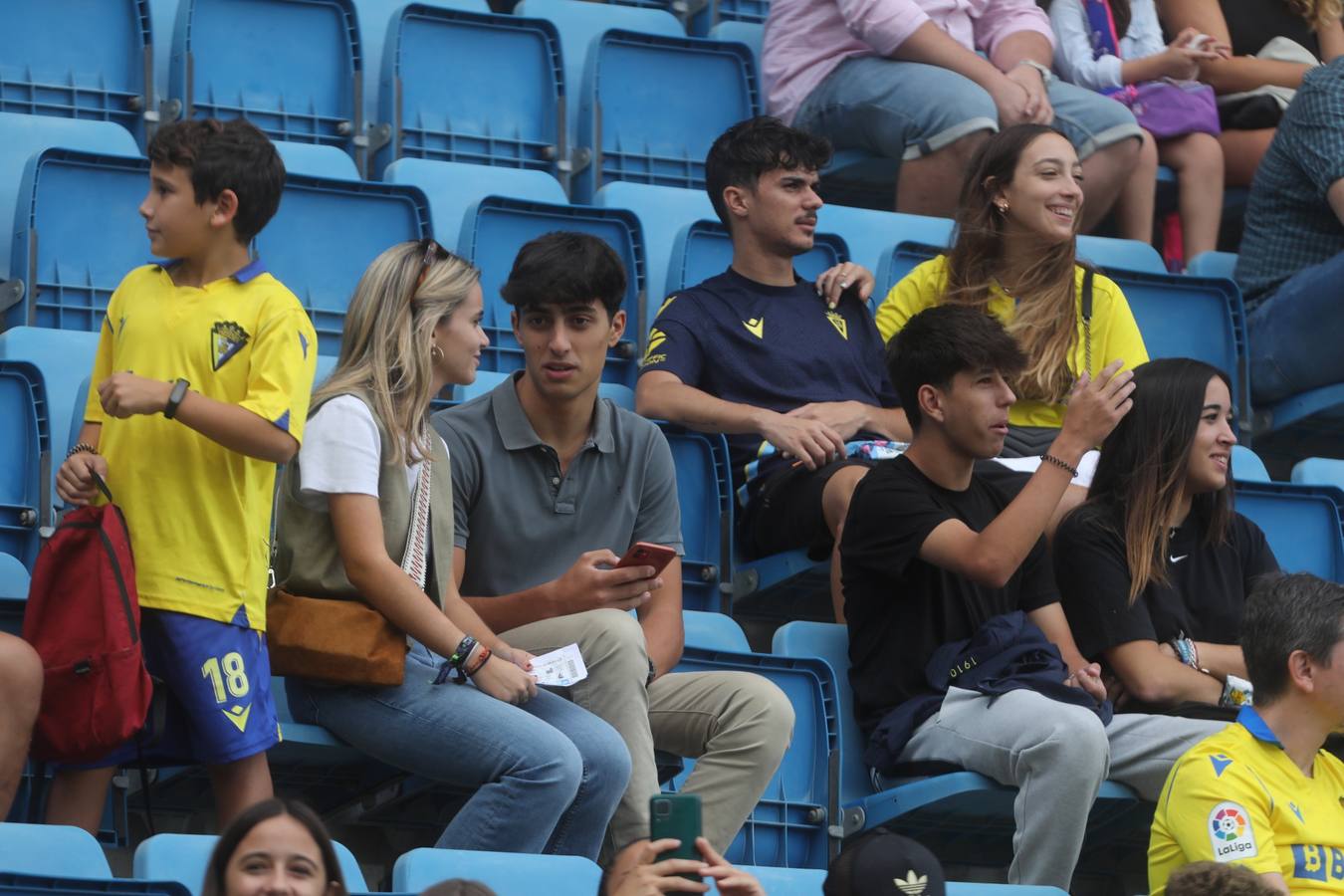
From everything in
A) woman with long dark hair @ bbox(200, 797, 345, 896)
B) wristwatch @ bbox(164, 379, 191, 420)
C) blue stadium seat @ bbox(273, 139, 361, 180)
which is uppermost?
blue stadium seat @ bbox(273, 139, 361, 180)

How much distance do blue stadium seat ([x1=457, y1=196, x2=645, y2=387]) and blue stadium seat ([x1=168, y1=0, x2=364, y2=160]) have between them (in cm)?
69

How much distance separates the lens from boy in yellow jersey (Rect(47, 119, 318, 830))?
10.7ft

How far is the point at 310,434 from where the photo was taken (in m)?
3.48

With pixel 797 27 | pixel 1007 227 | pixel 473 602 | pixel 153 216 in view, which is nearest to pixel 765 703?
pixel 473 602

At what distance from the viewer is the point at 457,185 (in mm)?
5109

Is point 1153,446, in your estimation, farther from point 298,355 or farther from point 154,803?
point 154,803

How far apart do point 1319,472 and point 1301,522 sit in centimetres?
28

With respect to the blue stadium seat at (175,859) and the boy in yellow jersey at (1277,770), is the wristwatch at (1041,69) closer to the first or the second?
the boy in yellow jersey at (1277,770)

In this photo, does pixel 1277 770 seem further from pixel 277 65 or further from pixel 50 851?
pixel 277 65

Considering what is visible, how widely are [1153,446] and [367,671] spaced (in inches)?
63.3

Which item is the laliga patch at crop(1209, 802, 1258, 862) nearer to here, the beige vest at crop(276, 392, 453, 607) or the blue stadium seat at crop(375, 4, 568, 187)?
the beige vest at crop(276, 392, 453, 607)

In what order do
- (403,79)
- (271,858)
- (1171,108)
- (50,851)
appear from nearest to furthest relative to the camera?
1. (271,858)
2. (50,851)
3. (403,79)
4. (1171,108)

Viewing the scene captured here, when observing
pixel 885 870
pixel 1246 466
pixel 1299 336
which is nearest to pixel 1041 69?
pixel 1299 336

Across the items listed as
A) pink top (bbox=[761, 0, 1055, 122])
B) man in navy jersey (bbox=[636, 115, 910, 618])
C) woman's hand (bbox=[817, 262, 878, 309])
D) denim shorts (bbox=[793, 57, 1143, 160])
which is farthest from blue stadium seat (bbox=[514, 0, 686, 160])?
woman's hand (bbox=[817, 262, 878, 309])
